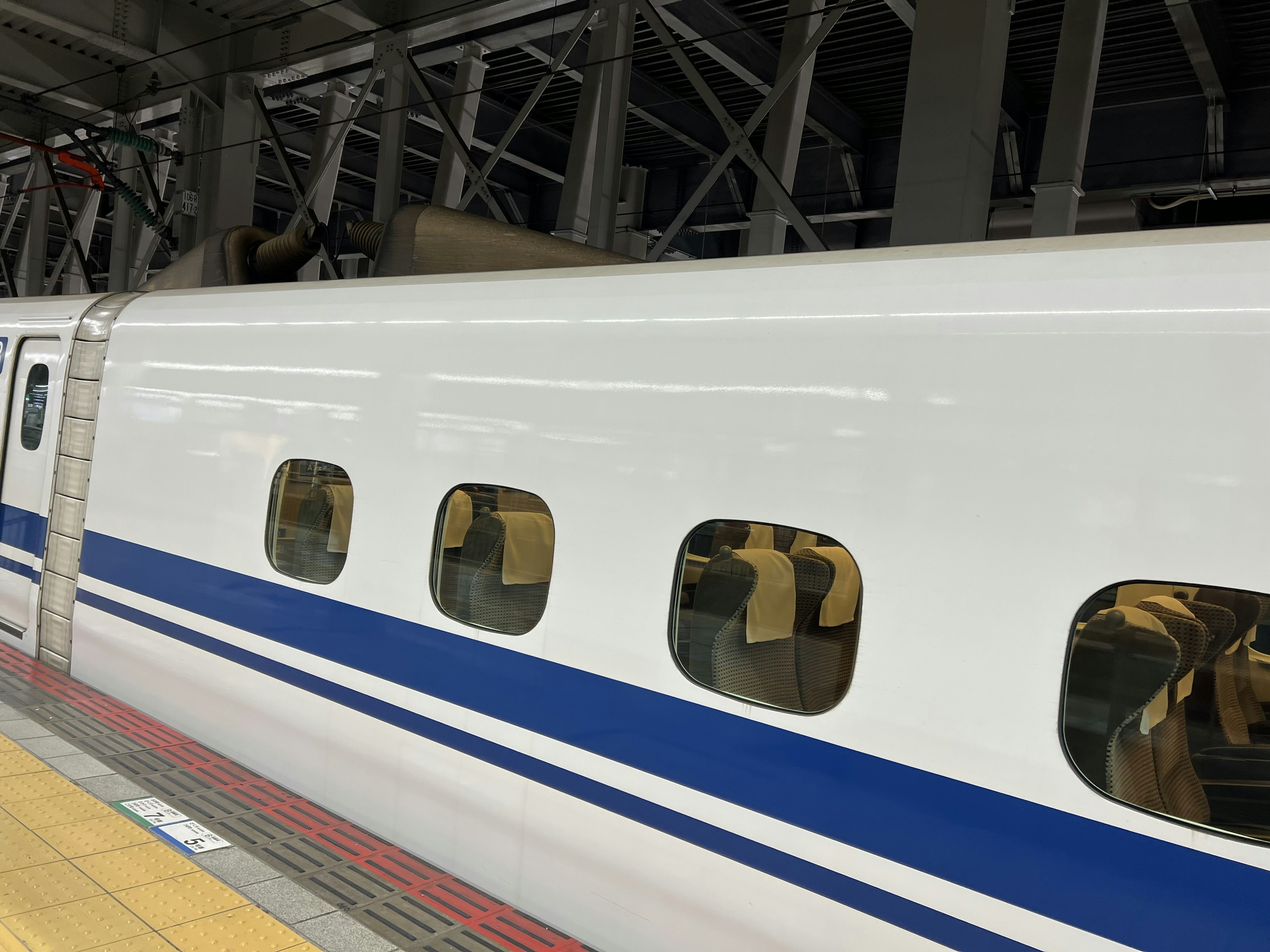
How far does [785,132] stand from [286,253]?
190 inches

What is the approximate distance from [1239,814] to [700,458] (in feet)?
4.95

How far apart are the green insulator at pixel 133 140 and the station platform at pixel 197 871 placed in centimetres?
975

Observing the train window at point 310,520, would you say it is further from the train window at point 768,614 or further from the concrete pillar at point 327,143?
the concrete pillar at point 327,143

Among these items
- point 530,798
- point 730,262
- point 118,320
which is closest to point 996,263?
point 730,262

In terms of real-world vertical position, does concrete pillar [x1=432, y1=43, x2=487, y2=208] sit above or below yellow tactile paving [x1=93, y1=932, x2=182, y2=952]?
above

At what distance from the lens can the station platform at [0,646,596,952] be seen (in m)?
3.07

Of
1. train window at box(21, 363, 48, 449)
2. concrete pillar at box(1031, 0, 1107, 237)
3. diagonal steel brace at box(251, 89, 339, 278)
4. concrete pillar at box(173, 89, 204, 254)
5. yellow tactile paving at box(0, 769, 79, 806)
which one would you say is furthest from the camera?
concrete pillar at box(173, 89, 204, 254)

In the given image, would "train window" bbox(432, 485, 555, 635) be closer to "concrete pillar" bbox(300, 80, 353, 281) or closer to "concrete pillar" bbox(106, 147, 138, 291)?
"concrete pillar" bbox(300, 80, 353, 281)

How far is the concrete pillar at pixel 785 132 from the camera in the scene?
8148 mm

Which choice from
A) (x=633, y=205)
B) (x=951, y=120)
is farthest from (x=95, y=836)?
(x=633, y=205)

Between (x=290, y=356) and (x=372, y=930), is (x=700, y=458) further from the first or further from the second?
(x=290, y=356)

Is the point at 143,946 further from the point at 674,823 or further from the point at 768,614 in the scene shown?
the point at 768,614

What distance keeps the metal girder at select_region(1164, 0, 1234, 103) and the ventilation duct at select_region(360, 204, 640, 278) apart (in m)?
7.11

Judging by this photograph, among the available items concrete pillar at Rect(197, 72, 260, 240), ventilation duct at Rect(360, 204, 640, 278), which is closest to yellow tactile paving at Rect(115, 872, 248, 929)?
ventilation duct at Rect(360, 204, 640, 278)
